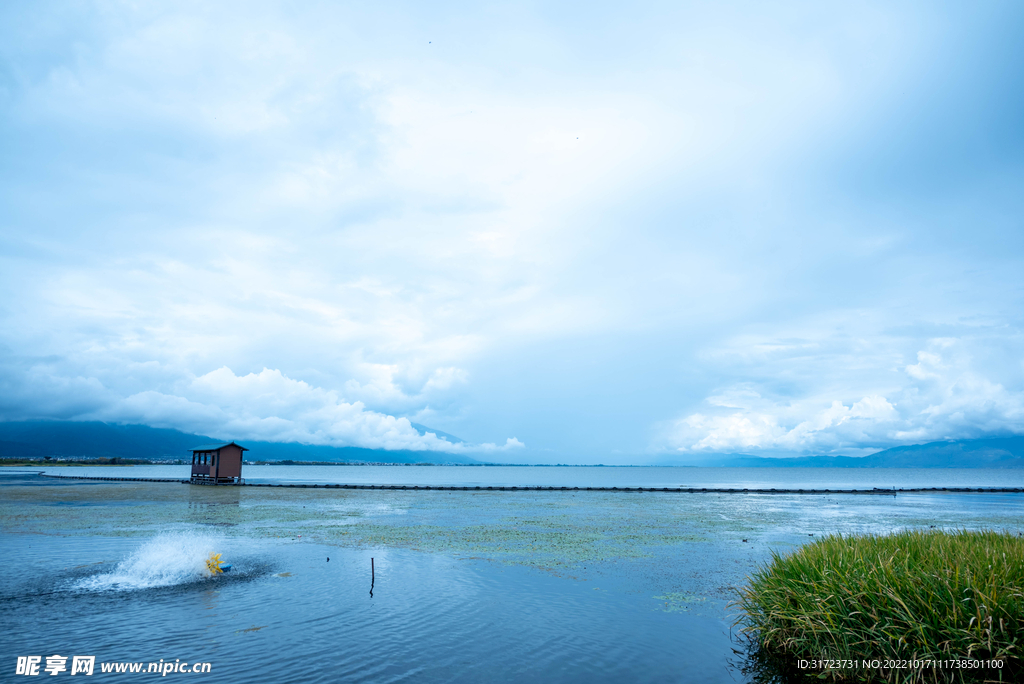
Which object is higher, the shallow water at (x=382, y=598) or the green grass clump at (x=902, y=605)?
the green grass clump at (x=902, y=605)

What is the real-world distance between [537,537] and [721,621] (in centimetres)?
1783

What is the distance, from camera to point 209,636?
44.6 feet

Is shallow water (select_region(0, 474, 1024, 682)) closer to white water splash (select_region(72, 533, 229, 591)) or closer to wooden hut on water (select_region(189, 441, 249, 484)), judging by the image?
white water splash (select_region(72, 533, 229, 591))

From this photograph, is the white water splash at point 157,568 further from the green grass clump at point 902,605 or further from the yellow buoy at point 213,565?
the green grass clump at point 902,605

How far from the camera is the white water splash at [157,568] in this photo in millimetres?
18484

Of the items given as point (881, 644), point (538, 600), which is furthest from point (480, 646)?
point (881, 644)

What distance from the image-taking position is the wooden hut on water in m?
73.4

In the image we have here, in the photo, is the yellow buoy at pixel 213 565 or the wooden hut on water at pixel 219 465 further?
the wooden hut on water at pixel 219 465

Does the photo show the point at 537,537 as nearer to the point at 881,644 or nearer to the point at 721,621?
the point at 721,621

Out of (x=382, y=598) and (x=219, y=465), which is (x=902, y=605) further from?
(x=219, y=465)

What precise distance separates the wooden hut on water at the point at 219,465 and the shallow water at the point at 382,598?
37.1 meters

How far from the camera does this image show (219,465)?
73.4 m

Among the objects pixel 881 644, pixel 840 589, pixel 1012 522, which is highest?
pixel 840 589

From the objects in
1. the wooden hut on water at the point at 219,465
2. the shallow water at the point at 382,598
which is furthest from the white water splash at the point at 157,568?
the wooden hut on water at the point at 219,465
